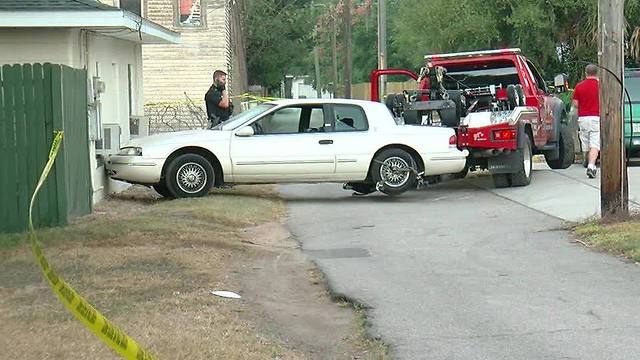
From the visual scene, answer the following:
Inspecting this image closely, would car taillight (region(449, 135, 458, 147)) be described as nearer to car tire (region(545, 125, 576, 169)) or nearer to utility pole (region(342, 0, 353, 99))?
car tire (region(545, 125, 576, 169))

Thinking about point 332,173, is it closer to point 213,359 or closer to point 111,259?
point 111,259

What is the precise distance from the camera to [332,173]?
15.1m

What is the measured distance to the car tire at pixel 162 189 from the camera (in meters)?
14.8

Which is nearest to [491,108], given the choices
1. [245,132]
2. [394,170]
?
[394,170]

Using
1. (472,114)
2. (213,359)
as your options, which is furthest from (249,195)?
(213,359)

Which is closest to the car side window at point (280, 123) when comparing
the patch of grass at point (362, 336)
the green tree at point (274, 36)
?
the patch of grass at point (362, 336)

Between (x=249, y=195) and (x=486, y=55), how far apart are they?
4.83 m

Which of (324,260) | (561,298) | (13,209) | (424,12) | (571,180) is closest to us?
(561,298)

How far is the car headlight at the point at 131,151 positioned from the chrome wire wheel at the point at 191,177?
631 millimetres

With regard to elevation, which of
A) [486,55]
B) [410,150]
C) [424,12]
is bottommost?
[410,150]

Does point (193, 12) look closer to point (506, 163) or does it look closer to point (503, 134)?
point (506, 163)

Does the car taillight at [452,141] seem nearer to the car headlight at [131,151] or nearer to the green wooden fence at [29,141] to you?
the car headlight at [131,151]

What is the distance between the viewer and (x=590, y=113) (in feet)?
55.0

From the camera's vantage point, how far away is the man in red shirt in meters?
16.6
